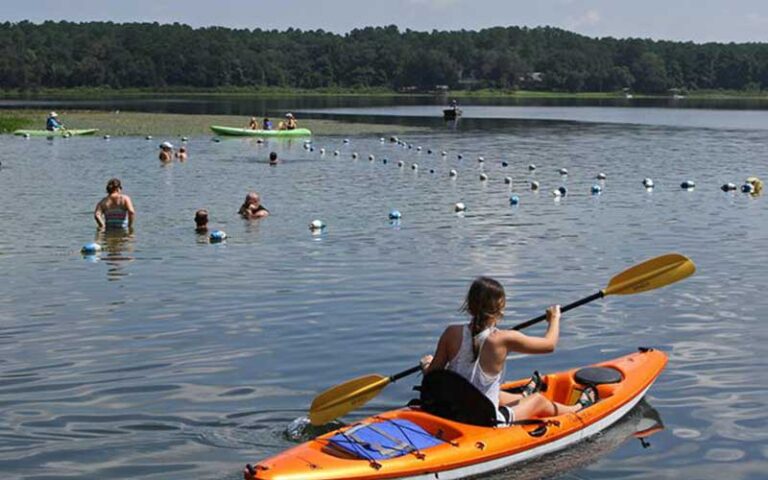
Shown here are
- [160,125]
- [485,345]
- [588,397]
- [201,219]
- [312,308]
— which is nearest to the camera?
[485,345]

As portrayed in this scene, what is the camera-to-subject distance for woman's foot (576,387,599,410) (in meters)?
10.9

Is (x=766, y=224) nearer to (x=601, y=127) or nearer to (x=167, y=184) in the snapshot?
(x=167, y=184)

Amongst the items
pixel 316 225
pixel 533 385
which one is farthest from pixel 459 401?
pixel 316 225

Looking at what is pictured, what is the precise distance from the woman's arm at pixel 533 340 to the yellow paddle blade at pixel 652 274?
7.54 feet

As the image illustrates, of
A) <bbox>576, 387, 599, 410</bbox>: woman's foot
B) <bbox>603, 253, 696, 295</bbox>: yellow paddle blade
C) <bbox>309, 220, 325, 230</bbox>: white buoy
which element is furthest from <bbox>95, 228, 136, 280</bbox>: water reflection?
<bbox>576, 387, 599, 410</bbox>: woman's foot

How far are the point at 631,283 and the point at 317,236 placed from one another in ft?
39.2

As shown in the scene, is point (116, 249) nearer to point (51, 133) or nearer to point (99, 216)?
point (99, 216)

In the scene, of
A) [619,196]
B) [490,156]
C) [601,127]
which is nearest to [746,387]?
[619,196]

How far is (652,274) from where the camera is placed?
12469 mm

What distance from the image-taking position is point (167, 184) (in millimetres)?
34188

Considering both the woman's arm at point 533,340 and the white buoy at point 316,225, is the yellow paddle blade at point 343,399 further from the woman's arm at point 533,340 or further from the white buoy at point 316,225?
the white buoy at point 316,225

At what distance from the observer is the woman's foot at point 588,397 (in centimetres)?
1090

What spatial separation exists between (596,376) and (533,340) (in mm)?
1887

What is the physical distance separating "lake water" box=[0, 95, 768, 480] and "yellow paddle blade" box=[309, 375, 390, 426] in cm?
46
